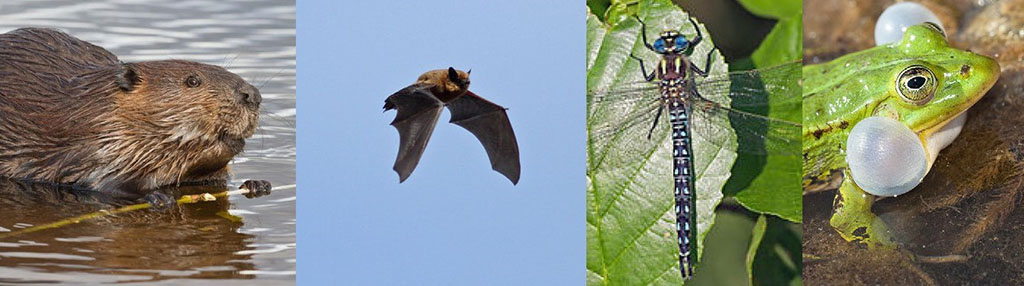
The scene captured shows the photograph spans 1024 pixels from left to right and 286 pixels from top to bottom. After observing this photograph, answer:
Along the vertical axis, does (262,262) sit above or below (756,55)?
below

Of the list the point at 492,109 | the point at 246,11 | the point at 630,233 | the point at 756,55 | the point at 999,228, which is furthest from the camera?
the point at 246,11

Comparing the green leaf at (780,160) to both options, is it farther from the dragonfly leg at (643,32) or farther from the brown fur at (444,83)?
the brown fur at (444,83)

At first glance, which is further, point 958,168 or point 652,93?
point 652,93

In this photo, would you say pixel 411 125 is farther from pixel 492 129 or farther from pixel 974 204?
pixel 974 204

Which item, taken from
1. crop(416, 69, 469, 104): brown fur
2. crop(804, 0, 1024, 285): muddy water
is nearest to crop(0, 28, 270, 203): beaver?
crop(416, 69, 469, 104): brown fur

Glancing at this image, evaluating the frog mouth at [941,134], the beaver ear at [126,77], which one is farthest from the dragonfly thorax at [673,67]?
the beaver ear at [126,77]

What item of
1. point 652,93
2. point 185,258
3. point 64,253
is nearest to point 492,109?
point 652,93

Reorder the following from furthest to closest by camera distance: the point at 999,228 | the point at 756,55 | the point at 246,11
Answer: the point at 246,11
the point at 756,55
the point at 999,228

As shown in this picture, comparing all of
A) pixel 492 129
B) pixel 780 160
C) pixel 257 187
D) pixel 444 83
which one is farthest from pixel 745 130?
pixel 257 187

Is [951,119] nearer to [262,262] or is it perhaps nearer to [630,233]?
[630,233]
